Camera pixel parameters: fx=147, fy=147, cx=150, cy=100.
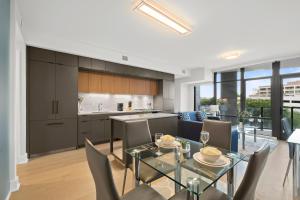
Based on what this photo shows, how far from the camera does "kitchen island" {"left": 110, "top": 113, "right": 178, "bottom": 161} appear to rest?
2945 millimetres

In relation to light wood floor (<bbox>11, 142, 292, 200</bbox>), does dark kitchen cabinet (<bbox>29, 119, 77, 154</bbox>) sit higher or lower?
higher

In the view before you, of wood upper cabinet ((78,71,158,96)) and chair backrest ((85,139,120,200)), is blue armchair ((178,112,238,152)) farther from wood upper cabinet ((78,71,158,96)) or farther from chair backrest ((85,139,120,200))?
chair backrest ((85,139,120,200))

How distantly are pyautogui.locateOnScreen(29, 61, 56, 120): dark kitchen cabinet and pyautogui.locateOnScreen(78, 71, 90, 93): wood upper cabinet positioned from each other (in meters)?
0.81

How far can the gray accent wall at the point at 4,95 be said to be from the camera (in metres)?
1.57

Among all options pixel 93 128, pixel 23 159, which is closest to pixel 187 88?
pixel 93 128

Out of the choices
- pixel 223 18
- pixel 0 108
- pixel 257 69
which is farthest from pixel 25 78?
pixel 257 69

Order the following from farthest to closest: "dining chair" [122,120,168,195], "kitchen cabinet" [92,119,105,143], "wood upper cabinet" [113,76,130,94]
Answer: "wood upper cabinet" [113,76,130,94], "kitchen cabinet" [92,119,105,143], "dining chair" [122,120,168,195]

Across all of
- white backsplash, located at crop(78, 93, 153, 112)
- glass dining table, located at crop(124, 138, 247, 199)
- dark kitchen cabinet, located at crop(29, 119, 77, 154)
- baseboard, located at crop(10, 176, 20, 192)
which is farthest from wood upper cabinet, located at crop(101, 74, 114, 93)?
glass dining table, located at crop(124, 138, 247, 199)

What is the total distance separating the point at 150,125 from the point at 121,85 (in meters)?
2.15

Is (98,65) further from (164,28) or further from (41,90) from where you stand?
(164,28)

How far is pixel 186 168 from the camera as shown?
1.34 metres

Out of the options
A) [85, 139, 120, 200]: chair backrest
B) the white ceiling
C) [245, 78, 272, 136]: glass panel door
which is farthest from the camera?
[245, 78, 272, 136]: glass panel door

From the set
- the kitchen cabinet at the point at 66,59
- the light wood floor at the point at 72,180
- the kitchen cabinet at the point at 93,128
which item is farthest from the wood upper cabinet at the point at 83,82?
the light wood floor at the point at 72,180

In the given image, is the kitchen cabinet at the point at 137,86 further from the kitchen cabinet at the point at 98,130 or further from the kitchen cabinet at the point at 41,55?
the kitchen cabinet at the point at 41,55
